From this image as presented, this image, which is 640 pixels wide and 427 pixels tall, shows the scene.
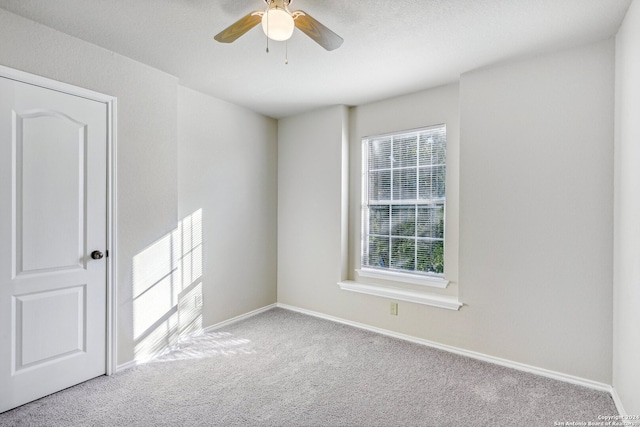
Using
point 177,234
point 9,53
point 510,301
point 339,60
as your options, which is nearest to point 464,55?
point 339,60

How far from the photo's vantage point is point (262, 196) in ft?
13.6

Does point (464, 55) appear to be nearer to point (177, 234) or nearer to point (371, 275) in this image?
point (371, 275)

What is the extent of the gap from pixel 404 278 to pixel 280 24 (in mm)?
2614

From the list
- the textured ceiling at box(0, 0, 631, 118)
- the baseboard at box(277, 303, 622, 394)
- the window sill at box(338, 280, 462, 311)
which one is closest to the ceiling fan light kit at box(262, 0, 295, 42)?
the textured ceiling at box(0, 0, 631, 118)

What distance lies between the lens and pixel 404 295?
3.26 meters

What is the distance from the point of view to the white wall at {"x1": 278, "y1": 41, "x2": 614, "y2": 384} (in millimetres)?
2334

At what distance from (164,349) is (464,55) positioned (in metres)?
3.50

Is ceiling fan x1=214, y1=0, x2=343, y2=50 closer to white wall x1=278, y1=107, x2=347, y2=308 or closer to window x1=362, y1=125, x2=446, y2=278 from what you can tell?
window x1=362, y1=125, x2=446, y2=278

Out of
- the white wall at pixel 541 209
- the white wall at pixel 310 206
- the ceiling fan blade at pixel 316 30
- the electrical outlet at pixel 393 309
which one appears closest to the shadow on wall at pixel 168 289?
the white wall at pixel 310 206

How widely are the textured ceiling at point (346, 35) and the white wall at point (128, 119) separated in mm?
107

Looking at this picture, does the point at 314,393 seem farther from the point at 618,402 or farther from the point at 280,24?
the point at 280,24

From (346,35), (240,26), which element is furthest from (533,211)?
(240,26)

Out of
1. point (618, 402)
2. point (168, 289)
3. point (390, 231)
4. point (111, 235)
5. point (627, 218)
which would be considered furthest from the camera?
point (390, 231)

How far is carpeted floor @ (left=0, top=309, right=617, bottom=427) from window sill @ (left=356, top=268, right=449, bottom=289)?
24.2 inches
